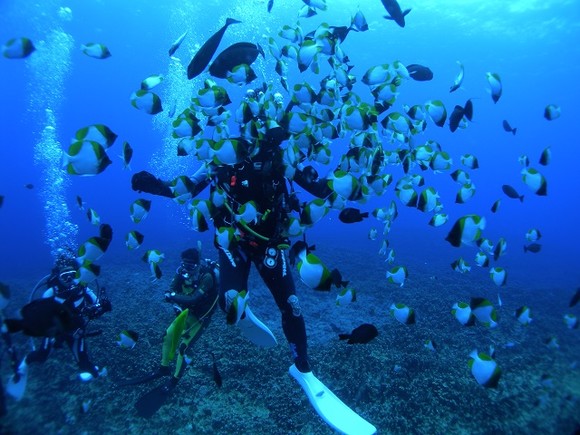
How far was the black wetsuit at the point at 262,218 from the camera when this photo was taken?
177 inches

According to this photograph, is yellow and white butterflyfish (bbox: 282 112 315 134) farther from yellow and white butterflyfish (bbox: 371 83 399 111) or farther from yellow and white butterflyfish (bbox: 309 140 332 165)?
yellow and white butterflyfish (bbox: 371 83 399 111)

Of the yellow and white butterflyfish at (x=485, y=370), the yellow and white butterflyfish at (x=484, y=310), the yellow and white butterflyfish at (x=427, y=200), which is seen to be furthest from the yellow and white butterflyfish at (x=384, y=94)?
the yellow and white butterflyfish at (x=485, y=370)

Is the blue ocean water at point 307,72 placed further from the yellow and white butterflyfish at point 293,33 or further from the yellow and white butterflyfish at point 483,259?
the yellow and white butterflyfish at point 293,33

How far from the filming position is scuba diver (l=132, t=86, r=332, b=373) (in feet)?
14.4

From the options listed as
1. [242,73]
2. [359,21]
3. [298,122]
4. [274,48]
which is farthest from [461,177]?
[242,73]

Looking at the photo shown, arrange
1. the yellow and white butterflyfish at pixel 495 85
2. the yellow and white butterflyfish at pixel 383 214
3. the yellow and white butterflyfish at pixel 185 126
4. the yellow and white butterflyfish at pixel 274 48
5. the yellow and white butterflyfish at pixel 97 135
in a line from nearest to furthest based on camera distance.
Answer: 1. the yellow and white butterflyfish at pixel 97 135
2. the yellow and white butterflyfish at pixel 185 126
3. the yellow and white butterflyfish at pixel 495 85
4. the yellow and white butterflyfish at pixel 274 48
5. the yellow and white butterflyfish at pixel 383 214

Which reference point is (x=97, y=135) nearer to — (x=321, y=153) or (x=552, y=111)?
(x=321, y=153)

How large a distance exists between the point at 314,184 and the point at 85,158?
2.85 m

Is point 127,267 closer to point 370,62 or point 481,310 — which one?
point 481,310

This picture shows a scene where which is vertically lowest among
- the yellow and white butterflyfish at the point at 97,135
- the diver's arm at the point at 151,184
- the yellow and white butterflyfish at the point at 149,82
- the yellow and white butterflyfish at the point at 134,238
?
the yellow and white butterflyfish at the point at 134,238

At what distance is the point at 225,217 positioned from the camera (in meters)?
4.75

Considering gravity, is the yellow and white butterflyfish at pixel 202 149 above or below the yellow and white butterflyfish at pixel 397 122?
below

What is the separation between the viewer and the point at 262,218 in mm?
4504

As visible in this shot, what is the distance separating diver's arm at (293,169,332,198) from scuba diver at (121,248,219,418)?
2.66m
